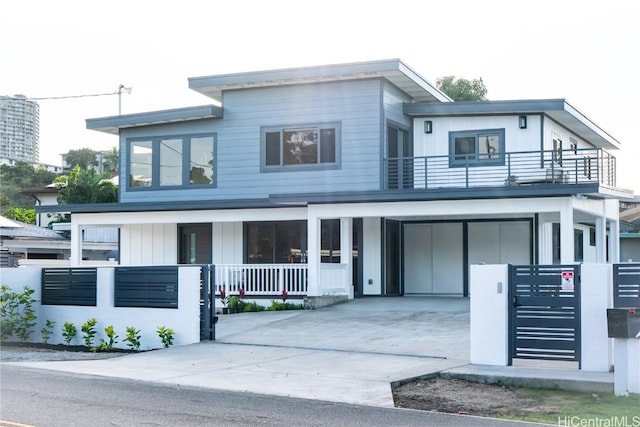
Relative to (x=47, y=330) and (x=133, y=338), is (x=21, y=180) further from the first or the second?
(x=133, y=338)

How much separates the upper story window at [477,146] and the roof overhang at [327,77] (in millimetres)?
2045

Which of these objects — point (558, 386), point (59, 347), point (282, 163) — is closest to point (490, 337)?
point (558, 386)

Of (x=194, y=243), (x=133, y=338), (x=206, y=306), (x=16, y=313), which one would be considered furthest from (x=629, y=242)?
(x=16, y=313)

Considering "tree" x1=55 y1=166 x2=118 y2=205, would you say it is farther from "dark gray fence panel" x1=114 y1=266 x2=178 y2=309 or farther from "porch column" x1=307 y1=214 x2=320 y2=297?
"dark gray fence panel" x1=114 y1=266 x2=178 y2=309

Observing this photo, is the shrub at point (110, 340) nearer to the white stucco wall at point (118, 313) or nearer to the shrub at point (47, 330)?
the white stucco wall at point (118, 313)

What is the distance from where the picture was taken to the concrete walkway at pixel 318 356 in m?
11.8

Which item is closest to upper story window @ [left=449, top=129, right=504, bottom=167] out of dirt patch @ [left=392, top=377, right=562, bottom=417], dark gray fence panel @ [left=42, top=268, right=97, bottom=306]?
dark gray fence panel @ [left=42, top=268, right=97, bottom=306]

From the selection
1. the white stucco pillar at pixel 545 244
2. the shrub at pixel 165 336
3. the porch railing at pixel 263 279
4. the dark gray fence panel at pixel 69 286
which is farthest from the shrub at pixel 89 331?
the white stucco pillar at pixel 545 244

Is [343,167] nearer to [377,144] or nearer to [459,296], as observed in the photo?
[377,144]

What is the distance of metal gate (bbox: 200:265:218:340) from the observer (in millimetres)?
17016

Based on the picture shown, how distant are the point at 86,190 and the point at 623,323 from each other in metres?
38.5

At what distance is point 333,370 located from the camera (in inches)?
516

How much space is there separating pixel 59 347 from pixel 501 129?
14354 millimetres

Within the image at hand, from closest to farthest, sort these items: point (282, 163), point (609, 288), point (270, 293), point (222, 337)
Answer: point (609, 288), point (222, 337), point (270, 293), point (282, 163)
